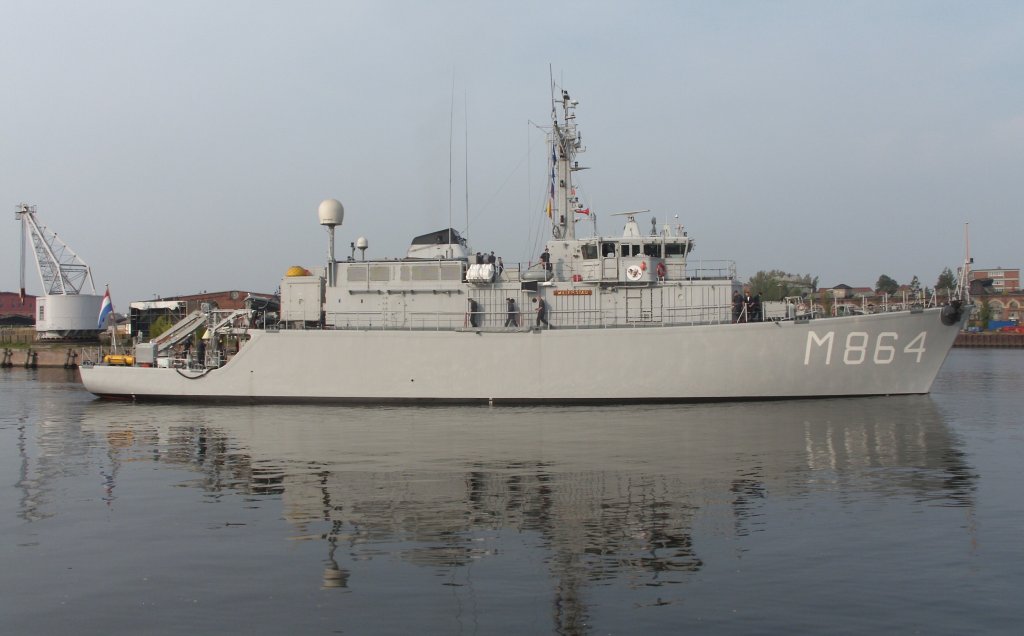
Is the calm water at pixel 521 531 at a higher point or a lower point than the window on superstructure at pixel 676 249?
lower

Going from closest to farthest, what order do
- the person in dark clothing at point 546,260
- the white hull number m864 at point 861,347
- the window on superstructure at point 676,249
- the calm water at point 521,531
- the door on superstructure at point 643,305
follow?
the calm water at point 521,531
the white hull number m864 at point 861,347
the door on superstructure at point 643,305
the window on superstructure at point 676,249
the person in dark clothing at point 546,260

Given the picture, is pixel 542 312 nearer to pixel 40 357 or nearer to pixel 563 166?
pixel 563 166

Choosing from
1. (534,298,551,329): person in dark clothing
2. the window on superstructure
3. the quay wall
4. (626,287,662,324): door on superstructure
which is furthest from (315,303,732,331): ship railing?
the quay wall

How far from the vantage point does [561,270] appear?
22.2m

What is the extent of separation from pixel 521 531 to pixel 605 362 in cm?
1231

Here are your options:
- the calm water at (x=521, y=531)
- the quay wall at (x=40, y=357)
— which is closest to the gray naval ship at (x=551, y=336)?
the calm water at (x=521, y=531)

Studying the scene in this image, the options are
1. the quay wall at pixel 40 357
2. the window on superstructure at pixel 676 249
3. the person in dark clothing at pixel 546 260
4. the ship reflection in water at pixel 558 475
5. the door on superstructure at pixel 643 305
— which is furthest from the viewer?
the quay wall at pixel 40 357

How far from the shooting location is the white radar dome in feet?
75.3

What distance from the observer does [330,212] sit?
22953mm

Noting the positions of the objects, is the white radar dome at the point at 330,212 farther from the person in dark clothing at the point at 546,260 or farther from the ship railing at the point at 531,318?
the person in dark clothing at the point at 546,260

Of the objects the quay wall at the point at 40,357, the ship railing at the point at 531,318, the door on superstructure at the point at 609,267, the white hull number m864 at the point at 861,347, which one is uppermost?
the door on superstructure at the point at 609,267

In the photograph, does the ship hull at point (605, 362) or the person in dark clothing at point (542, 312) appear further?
the person in dark clothing at point (542, 312)

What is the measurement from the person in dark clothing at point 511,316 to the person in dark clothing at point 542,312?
0.61 metres

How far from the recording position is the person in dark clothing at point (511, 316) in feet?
69.0
